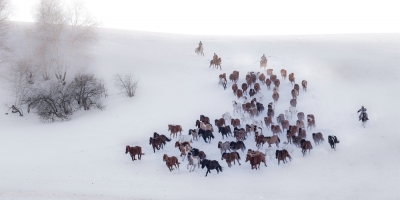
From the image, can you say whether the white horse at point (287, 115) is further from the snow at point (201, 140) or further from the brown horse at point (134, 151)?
the brown horse at point (134, 151)

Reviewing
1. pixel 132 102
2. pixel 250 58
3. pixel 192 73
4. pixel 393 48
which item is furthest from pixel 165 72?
pixel 393 48

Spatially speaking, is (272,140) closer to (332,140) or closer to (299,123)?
(299,123)

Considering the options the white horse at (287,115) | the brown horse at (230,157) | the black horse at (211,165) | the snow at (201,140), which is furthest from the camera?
the white horse at (287,115)

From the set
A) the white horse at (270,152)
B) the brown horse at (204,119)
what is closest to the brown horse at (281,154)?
the white horse at (270,152)

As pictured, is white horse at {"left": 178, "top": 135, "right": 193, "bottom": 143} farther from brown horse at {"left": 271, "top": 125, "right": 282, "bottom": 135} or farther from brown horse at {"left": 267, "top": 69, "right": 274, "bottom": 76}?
brown horse at {"left": 267, "top": 69, "right": 274, "bottom": 76}

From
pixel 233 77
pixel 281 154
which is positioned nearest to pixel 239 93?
pixel 233 77

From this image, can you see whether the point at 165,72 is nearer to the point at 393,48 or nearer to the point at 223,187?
the point at 223,187

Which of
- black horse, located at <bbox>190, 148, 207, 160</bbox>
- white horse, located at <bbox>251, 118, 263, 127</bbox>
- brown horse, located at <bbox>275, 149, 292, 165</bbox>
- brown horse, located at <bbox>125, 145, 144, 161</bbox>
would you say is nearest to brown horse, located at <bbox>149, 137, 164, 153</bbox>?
brown horse, located at <bbox>125, 145, 144, 161</bbox>
